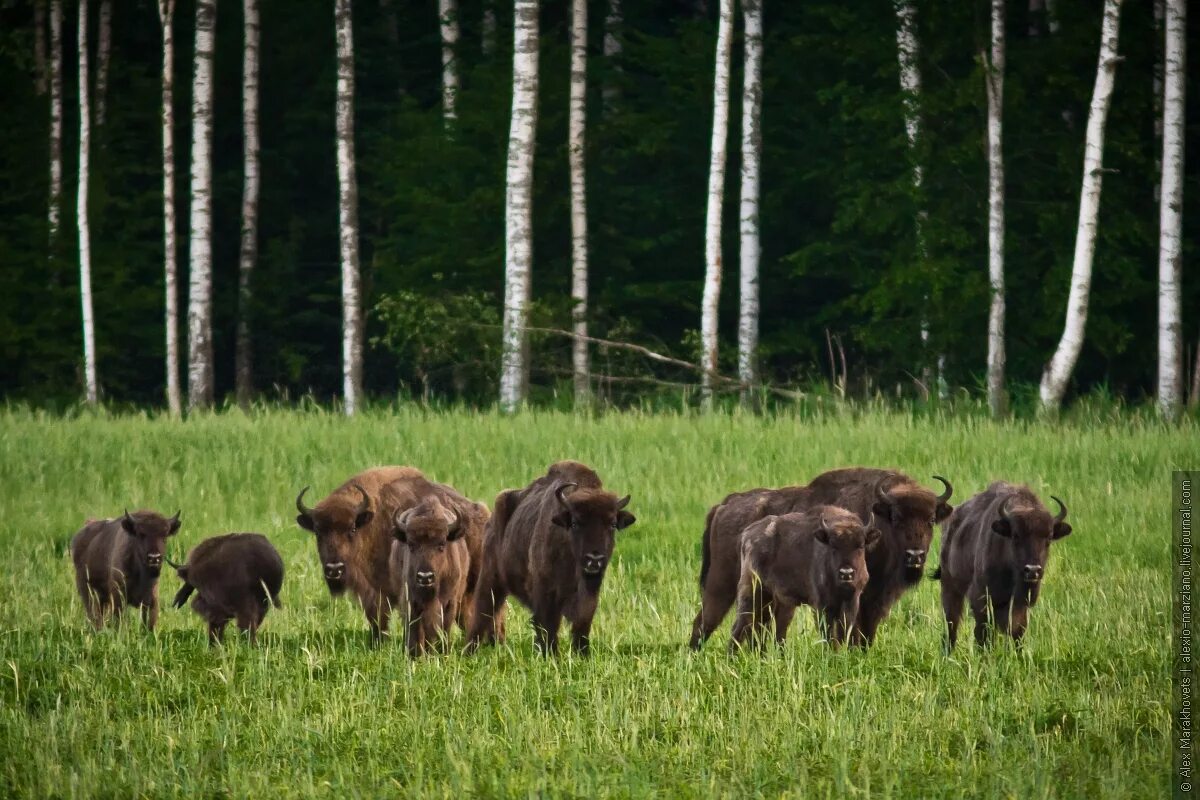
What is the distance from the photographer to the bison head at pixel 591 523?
10.5 metres

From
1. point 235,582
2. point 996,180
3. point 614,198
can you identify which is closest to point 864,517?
point 235,582

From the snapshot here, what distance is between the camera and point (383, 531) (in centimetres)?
1195

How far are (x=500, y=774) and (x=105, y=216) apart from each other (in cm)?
3267

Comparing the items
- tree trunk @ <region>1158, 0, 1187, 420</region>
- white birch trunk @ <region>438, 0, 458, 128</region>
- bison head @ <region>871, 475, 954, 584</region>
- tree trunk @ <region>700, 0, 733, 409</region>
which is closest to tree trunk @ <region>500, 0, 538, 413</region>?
tree trunk @ <region>700, 0, 733, 409</region>

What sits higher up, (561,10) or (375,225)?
(561,10)

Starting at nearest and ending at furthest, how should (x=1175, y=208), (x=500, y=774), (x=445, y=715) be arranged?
(x=500, y=774) < (x=445, y=715) < (x=1175, y=208)

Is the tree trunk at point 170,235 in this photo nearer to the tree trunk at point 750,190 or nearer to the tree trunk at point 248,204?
the tree trunk at point 248,204

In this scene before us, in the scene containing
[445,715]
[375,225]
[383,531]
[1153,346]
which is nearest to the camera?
[445,715]

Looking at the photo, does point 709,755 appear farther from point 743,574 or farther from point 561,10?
point 561,10

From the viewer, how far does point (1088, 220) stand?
23844mm

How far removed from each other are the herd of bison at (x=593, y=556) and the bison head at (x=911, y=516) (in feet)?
0.04

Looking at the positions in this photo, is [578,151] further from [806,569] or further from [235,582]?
[806,569]

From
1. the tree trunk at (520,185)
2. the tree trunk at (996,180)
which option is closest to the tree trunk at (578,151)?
the tree trunk at (520,185)

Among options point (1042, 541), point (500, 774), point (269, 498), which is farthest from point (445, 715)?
point (269, 498)
